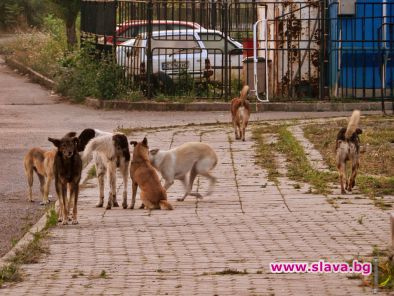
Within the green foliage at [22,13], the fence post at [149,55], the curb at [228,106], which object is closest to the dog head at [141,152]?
the curb at [228,106]

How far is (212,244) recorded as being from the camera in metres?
10.2

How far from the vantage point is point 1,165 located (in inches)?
681

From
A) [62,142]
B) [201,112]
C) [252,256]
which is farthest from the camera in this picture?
[201,112]

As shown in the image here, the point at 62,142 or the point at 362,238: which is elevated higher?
the point at 62,142

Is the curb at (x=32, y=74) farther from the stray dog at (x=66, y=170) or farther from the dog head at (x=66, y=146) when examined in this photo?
the dog head at (x=66, y=146)

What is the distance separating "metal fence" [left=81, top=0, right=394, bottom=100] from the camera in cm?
2523

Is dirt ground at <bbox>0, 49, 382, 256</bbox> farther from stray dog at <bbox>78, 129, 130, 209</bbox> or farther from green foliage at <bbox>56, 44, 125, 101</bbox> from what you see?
stray dog at <bbox>78, 129, 130, 209</bbox>

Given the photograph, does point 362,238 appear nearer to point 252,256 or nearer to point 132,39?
point 252,256

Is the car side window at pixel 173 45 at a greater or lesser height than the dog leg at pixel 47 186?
greater

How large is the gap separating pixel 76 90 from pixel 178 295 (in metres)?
20.6

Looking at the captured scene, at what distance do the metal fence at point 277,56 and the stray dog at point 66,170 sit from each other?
13.2 meters

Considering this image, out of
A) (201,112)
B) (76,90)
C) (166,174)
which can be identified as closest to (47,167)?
(166,174)

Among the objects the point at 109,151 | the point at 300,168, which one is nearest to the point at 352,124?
the point at 300,168

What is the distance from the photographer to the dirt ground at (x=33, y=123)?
1315 centimetres
